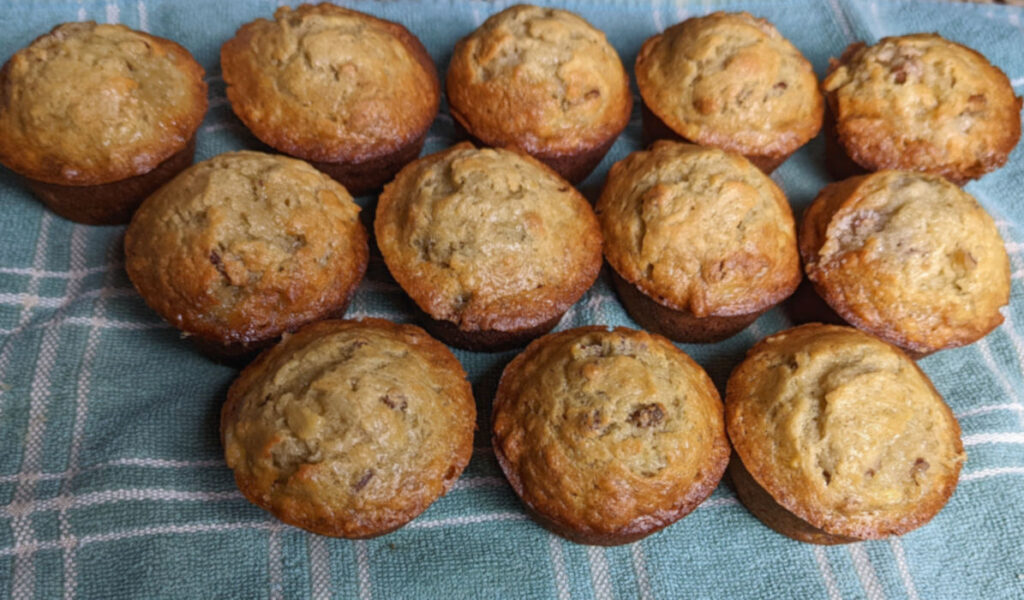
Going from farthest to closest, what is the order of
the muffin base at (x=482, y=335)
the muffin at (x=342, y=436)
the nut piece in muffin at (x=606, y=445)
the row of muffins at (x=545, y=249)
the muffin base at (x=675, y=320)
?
the muffin base at (x=675, y=320), the muffin base at (x=482, y=335), the row of muffins at (x=545, y=249), the nut piece in muffin at (x=606, y=445), the muffin at (x=342, y=436)

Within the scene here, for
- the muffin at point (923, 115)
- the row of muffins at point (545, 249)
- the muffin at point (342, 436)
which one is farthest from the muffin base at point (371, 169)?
the muffin at point (923, 115)

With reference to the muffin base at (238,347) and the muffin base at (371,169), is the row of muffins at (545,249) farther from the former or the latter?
the muffin base at (371,169)

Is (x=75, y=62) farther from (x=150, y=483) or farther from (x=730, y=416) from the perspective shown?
(x=730, y=416)

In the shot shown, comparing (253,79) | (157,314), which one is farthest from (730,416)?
(253,79)

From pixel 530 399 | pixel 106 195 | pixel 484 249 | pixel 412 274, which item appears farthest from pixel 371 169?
pixel 530 399

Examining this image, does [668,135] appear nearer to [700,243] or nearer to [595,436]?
[700,243]

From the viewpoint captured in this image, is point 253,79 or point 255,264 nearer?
point 255,264

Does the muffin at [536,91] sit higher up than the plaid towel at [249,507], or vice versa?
the muffin at [536,91]
